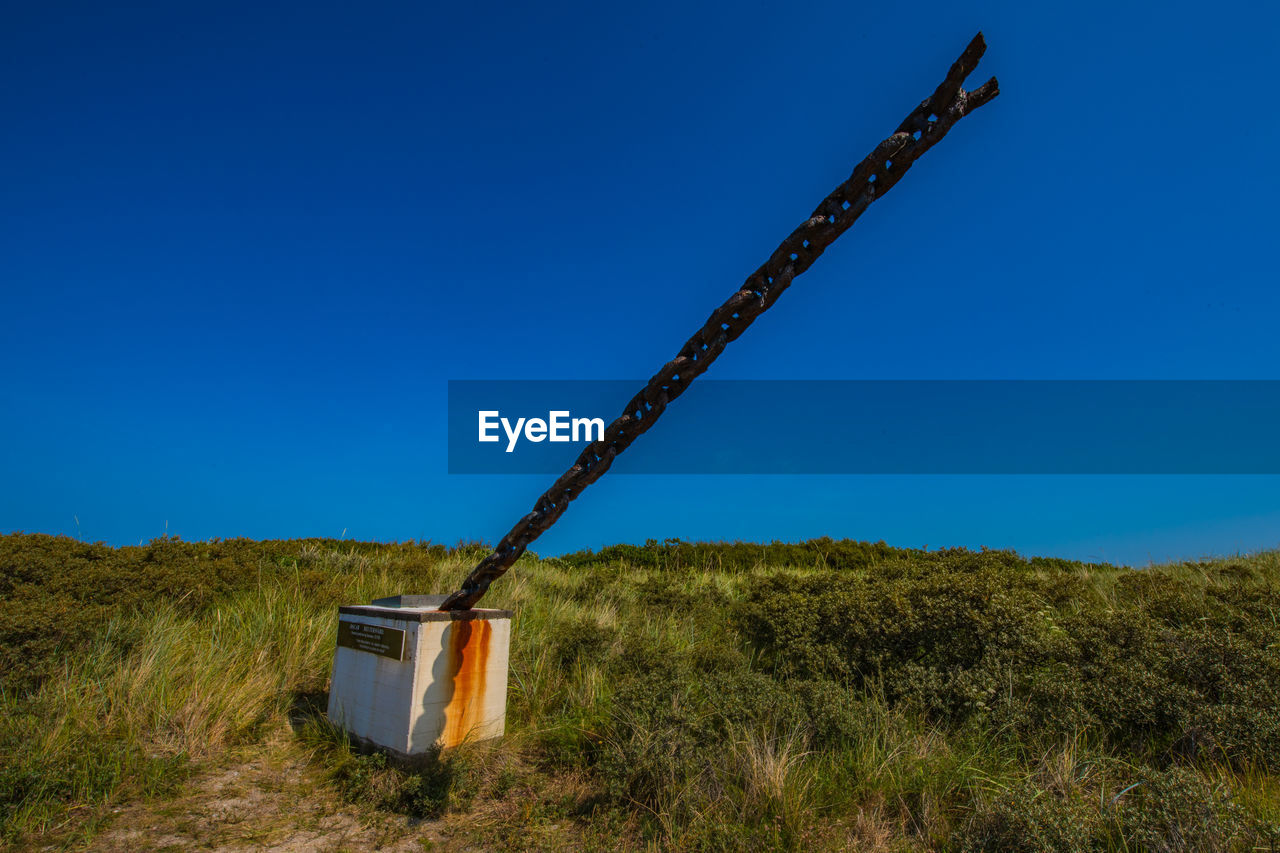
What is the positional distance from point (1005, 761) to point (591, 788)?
8.66ft

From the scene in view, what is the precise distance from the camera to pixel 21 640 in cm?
549

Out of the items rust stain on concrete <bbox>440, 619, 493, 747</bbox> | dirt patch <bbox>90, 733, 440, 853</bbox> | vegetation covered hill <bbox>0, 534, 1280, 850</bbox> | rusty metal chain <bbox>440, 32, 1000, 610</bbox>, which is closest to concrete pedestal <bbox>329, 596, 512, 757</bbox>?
rust stain on concrete <bbox>440, 619, 493, 747</bbox>

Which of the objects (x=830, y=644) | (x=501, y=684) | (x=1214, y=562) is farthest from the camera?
(x=1214, y=562)

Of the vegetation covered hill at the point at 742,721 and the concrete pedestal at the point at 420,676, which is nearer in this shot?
the vegetation covered hill at the point at 742,721

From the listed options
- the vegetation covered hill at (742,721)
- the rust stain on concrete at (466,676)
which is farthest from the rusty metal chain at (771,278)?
the vegetation covered hill at (742,721)

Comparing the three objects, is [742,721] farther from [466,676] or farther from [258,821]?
[258,821]

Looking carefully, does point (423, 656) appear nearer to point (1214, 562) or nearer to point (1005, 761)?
point (1005, 761)

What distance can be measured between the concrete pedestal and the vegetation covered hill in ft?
0.63

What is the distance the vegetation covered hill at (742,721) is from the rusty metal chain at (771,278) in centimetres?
161

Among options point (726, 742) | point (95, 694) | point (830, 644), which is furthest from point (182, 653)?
point (830, 644)

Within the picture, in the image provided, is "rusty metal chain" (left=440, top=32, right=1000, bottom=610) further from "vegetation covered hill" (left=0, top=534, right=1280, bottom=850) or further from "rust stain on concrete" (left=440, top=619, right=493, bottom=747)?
"vegetation covered hill" (left=0, top=534, right=1280, bottom=850)

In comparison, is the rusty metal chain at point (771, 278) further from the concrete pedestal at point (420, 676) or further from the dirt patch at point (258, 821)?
the dirt patch at point (258, 821)

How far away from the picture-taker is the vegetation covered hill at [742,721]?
12.1 ft

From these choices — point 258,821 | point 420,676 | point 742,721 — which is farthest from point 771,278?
point 258,821
